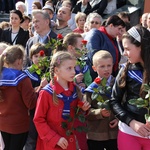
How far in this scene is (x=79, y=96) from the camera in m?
3.50

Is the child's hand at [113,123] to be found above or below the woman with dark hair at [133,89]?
below

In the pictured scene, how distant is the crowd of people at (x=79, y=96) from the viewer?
302 cm

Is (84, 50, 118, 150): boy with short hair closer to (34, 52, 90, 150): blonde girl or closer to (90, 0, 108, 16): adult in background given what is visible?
(34, 52, 90, 150): blonde girl

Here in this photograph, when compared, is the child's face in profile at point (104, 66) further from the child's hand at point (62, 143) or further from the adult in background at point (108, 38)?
the adult in background at point (108, 38)

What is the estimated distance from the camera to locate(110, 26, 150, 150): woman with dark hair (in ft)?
9.73

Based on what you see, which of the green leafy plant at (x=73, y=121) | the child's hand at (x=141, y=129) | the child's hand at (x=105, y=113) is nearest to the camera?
the child's hand at (x=141, y=129)

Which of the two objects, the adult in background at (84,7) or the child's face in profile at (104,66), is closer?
the child's face in profile at (104,66)

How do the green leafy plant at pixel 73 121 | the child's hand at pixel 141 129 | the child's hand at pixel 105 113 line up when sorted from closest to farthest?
the child's hand at pixel 141 129
the green leafy plant at pixel 73 121
the child's hand at pixel 105 113

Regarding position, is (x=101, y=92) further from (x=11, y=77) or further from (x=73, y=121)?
(x=11, y=77)

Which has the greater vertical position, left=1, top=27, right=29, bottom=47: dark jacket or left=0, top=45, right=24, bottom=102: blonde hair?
left=0, top=45, right=24, bottom=102: blonde hair

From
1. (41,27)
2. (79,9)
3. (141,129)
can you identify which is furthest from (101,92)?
(79,9)

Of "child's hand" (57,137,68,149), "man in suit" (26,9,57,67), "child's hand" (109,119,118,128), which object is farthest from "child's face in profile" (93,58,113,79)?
"man in suit" (26,9,57,67)

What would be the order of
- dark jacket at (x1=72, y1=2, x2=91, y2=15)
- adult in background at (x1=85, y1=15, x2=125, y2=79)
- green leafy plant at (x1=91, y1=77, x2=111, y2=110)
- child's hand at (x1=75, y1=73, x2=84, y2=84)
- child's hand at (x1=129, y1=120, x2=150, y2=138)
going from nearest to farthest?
child's hand at (x1=129, y1=120, x2=150, y2=138), green leafy plant at (x1=91, y1=77, x2=111, y2=110), child's hand at (x1=75, y1=73, x2=84, y2=84), adult in background at (x1=85, y1=15, x2=125, y2=79), dark jacket at (x1=72, y1=2, x2=91, y2=15)

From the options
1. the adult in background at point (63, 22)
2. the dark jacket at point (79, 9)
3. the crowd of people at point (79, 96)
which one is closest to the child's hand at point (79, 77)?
the crowd of people at point (79, 96)
